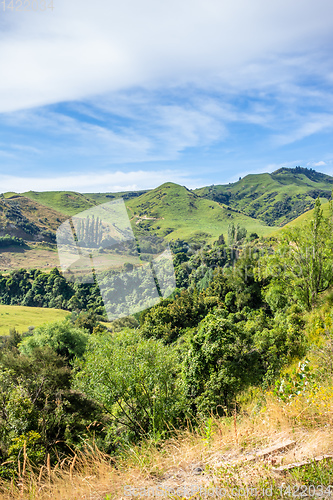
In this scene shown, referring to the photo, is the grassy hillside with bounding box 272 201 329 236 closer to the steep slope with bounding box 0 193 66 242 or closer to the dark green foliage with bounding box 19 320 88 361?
the dark green foliage with bounding box 19 320 88 361

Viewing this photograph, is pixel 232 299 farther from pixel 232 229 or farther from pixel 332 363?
pixel 232 229

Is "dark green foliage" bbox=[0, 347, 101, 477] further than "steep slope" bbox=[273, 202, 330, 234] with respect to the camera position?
No

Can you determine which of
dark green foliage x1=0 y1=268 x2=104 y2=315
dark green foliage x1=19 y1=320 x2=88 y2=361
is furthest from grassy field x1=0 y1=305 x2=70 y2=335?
dark green foliage x1=19 y1=320 x2=88 y2=361

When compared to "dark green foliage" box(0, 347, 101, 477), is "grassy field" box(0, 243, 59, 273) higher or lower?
higher

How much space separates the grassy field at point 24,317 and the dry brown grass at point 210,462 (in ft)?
245

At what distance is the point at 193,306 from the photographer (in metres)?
40.6

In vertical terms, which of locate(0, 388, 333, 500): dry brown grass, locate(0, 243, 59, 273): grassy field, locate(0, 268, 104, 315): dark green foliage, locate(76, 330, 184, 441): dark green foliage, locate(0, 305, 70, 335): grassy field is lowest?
locate(0, 305, 70, 335): grassy field

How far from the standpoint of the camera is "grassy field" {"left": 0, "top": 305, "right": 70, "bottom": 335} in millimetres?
73169

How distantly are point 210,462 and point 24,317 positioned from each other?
91.5 m

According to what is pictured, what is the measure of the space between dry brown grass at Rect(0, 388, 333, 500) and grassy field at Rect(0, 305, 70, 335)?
7468 centimetres

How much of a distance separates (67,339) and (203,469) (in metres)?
31.8

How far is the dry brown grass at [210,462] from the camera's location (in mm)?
3168

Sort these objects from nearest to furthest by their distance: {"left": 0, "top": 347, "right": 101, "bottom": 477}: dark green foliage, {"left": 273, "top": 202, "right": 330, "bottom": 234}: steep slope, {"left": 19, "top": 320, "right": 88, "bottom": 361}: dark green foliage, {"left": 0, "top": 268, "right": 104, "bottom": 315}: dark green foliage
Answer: {"left": 0, "top": 347, "right": 101, "bottom": 477}: dark green foliage < {"left": 273, "top": 202, "right": 330, "bottom": 234}: steep slope < {"left": 19, "top": 320, "right": 88, "bottom": 361}: dark green foliage < {"left": 0, "top": 268, "right": 104, "bottom": 315}: dark green foliage

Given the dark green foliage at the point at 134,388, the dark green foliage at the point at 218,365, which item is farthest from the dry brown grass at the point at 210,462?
the dark green foliage at the point at 134,388
